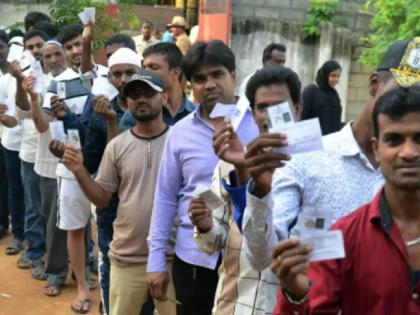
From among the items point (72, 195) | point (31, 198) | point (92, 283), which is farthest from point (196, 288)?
point (31, 198)

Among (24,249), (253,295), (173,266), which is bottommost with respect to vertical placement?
(24,249)

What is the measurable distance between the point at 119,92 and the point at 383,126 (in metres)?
2.70

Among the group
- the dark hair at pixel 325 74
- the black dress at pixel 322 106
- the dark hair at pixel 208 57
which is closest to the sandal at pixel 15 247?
the black dress at pixel 322 106

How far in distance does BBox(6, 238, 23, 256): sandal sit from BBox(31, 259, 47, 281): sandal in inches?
19.0

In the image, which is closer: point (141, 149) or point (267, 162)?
point (267, 162)

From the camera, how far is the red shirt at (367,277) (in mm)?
1802

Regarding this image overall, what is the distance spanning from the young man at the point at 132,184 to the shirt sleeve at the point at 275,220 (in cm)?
148

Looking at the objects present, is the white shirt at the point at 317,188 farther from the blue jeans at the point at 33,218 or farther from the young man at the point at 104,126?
the blue jeans at the point at 33,218

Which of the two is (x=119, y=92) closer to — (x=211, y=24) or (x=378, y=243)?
(x=378, y=243)

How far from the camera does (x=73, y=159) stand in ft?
12.3

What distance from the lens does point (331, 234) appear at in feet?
5.68

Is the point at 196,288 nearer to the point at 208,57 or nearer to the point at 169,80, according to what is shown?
the point at 208,57

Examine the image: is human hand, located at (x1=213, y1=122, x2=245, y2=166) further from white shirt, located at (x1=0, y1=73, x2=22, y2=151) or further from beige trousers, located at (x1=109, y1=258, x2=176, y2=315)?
white shirt, located at (x1=0, y1=73, x2=22, y2=151)

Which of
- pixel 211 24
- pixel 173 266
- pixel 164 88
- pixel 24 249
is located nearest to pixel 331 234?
pixel 173 266
